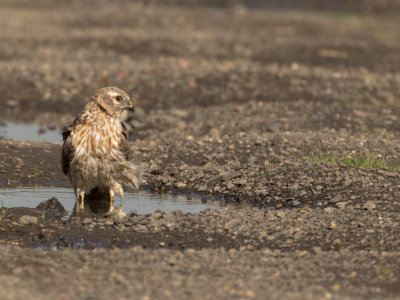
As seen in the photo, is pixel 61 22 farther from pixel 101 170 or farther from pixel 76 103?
pixel 101 170

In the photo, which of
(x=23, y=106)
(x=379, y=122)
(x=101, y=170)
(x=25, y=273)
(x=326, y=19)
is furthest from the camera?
(x=326, y=19)

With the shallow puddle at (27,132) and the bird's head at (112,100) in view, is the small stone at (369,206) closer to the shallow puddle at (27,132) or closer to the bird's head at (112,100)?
the bird's head at (112,100)

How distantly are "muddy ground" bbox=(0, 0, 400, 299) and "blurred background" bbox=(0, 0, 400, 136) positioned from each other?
0.07 meters

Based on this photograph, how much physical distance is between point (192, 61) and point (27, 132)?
279 inches

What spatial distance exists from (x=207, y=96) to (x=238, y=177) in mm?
7729

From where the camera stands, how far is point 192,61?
2288 cm

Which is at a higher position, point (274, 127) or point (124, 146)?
point (124, 146)

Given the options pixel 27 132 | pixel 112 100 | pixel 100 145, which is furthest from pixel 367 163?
pixel 27 132

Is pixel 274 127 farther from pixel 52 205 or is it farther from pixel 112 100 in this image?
pixel 52 205

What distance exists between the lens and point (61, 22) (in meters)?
29.4

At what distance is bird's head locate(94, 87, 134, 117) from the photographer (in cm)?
1063

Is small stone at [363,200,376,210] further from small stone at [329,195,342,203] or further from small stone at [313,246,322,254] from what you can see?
small stone at [313,246,322,254]

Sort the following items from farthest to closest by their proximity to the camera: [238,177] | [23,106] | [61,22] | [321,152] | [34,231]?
1. [61,22]
2. [23,106]
3. [321,152]
4. [238,177]
5. [34,231]

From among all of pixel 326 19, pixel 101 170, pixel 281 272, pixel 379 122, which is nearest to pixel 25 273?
pixel 281 272
